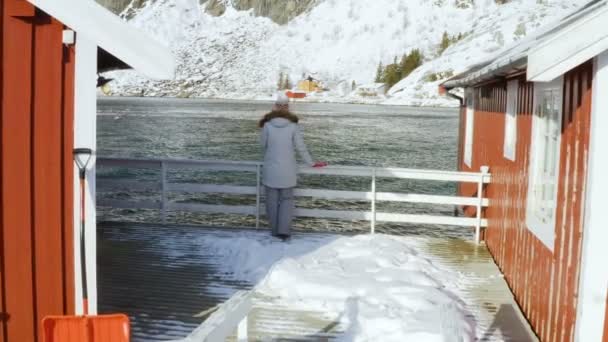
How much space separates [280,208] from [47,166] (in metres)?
4.01

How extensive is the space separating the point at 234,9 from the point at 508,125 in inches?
7191

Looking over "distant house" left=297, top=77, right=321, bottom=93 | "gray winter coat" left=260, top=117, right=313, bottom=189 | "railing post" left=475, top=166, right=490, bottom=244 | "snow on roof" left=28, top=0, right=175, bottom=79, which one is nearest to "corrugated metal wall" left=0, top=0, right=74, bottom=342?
"snow on roof" left=28, top=0, right=175, bottom=79

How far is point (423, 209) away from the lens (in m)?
16.0

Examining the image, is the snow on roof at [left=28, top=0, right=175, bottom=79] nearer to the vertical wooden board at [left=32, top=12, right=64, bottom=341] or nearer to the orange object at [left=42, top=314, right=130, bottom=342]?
the vertical wooden board at [left=32, top=12, right=64, bottom=341]

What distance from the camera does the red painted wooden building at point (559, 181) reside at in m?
3.93

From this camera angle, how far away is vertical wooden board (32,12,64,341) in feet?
13.2

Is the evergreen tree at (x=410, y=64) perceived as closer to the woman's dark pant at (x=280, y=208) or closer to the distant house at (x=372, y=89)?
the distant house at (x=372, y=89)

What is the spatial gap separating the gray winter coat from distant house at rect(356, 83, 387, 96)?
104 metres

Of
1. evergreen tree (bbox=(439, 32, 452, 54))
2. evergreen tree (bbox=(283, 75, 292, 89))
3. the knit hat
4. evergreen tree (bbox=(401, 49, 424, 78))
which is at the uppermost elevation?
evergreen tree (bbox=(439, 32, 452, 54))

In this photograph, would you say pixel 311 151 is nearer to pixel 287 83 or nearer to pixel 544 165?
pixel 544 165

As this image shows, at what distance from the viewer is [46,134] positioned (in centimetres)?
408

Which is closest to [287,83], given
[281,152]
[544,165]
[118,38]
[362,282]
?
[281,152]

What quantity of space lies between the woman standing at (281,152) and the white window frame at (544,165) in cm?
257

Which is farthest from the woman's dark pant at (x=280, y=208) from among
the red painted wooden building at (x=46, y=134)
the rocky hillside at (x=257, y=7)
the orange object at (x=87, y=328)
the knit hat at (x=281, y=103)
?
the rocky hillside at (x=257, y=7)
